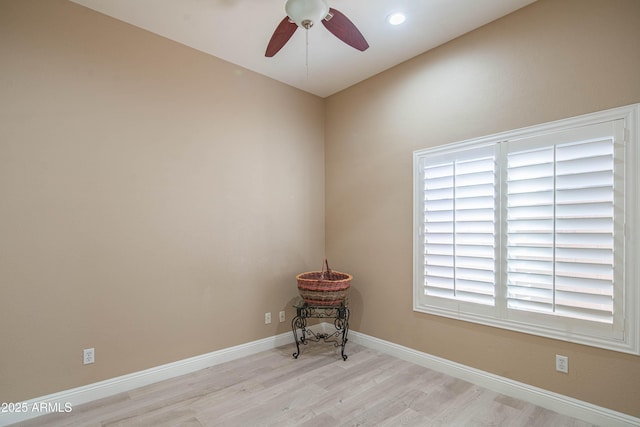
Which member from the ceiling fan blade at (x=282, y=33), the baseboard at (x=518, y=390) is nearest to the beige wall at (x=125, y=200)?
the ceiling fan blade at (x=282, y=33)

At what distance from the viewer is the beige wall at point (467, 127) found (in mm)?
2047

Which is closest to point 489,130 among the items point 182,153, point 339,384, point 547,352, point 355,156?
point 355,156

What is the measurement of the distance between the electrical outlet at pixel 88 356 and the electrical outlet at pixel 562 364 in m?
3.39

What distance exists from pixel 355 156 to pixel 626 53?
2288 millimetres

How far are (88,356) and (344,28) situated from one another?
2962 millimetres

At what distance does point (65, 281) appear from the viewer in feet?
7.49

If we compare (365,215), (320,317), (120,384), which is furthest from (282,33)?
(120,384)

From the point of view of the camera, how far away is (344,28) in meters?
2.00

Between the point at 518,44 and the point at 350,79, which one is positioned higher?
the point at 350,79

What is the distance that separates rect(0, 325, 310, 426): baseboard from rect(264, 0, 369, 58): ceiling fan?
2.70 m

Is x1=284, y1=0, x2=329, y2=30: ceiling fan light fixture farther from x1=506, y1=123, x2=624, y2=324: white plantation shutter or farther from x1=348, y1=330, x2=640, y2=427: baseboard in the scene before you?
x1=348, y1=330, x2=640, y2=427: baseboard

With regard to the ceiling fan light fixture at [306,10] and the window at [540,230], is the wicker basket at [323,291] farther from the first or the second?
the ceiling fan light fixture at [306,10]

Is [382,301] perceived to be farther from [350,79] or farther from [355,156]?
[350,79]

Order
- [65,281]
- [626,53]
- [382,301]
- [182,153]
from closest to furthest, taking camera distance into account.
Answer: [626,53] → [65,281] → [182,153] → [382,301]
